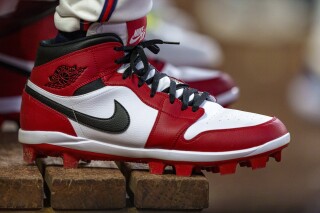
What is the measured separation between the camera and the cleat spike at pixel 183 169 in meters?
1.70

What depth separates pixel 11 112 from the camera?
2254 mm

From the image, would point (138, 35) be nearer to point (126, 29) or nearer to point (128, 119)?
point (126, 29)

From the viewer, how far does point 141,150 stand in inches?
66.7

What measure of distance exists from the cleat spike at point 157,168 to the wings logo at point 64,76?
0.19m

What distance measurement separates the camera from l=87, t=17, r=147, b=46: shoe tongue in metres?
1.71

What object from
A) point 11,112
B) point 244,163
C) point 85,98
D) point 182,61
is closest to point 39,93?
point 85,98

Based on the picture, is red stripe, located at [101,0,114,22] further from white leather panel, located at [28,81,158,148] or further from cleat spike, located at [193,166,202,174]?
cleat spike, located at [193,166,202,174]

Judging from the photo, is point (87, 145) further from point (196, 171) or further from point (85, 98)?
point (196, 171)

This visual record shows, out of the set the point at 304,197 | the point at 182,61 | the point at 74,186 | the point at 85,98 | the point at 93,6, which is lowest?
the point at 304,197

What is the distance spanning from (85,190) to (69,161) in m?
0.09

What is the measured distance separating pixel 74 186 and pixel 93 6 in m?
0.29

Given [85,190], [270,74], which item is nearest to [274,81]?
[270,74]

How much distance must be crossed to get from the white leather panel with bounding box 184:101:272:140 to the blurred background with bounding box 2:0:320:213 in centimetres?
141

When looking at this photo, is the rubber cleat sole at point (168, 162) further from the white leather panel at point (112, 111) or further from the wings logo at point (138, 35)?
the wings logo at point (138, 35)
